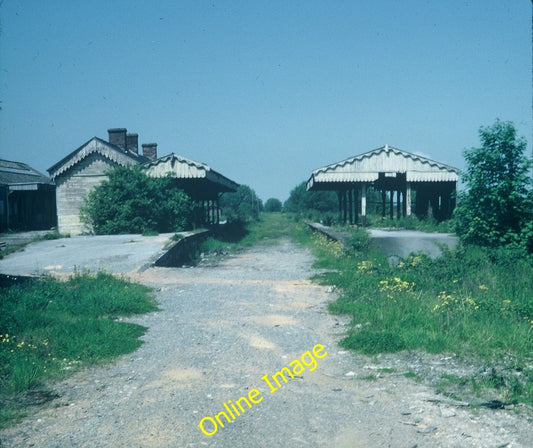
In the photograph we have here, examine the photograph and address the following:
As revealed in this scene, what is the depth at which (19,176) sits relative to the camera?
28922mm

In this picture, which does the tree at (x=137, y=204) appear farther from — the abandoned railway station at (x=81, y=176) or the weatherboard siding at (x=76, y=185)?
the weatherboard siding at (x=76, y=185)

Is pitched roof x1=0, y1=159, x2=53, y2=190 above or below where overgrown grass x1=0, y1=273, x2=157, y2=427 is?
above

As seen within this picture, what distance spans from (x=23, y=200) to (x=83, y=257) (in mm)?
16374

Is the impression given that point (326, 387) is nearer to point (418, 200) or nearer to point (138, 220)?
point (138, 220)

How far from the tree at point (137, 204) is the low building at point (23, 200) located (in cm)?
611

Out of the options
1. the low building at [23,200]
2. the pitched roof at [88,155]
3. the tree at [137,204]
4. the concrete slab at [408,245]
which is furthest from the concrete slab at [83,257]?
the low building at [23,200]

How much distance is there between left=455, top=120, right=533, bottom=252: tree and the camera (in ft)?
36.9

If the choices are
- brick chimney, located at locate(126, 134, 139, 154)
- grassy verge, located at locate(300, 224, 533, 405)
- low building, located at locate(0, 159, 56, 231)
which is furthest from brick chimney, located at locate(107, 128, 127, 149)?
grassy verge, located at locate(300, 224, 533, 405)

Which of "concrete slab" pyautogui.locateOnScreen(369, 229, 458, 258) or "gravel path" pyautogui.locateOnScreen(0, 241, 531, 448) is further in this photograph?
"concrete slab" pyautogui.locateOnScreen(369, 229, 458, 258)

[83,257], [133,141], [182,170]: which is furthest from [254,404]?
[133,141]

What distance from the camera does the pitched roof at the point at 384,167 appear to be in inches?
895

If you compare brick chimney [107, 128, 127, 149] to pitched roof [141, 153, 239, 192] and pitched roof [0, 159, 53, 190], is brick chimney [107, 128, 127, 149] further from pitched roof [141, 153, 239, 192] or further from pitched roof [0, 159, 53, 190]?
pitched roof [141, 153, 239, 192]

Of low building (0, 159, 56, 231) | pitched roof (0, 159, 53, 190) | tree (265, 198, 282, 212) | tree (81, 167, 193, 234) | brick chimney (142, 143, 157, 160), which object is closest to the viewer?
tree (81, 167, 193, 234)

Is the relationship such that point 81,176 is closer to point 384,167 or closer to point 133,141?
point 133,141
